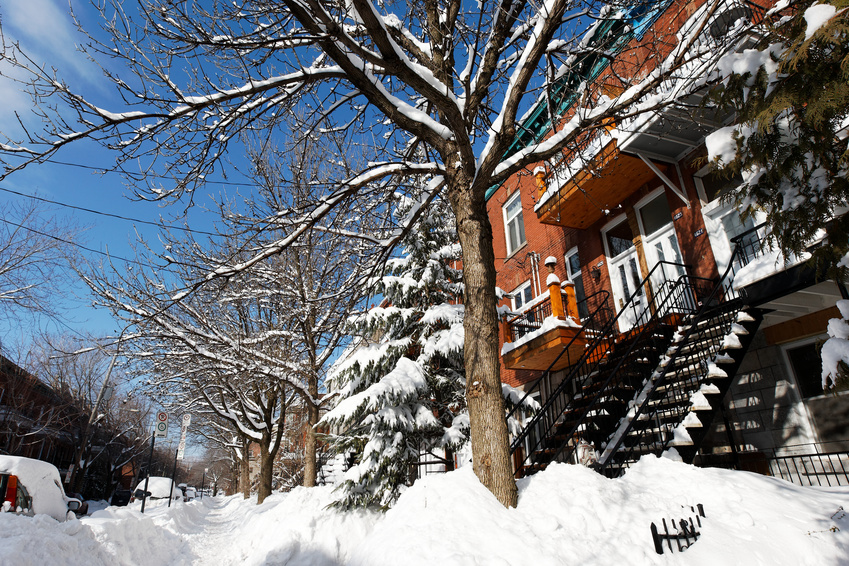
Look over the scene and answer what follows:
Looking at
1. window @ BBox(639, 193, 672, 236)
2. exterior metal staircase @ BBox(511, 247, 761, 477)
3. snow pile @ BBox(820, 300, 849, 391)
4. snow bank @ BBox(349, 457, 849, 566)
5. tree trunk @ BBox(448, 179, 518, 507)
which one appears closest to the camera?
snow pile @ BBox(820, 300, 849, 391)

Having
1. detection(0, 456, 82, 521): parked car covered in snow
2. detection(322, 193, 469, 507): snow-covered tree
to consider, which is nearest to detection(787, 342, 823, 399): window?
detection(322, 193, 469, 507): snow-covered tree

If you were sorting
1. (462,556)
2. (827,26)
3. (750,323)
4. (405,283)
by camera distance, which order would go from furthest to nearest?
(405,283) < (750,323) < (462,556) < (827,26)

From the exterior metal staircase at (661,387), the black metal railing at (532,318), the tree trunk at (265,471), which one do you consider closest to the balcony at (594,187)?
the black metal railing at (532,318)

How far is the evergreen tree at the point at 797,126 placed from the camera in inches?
131

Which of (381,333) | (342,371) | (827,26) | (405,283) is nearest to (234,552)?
(342,371)

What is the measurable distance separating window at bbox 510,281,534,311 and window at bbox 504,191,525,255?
5.71ft

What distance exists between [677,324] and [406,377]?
6055 mm

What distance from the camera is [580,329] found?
33.2 ft

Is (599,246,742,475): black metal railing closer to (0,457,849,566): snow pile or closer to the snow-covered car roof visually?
(0,457,849,566): snow pile

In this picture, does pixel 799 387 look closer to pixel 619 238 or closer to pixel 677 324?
pixel 677 324

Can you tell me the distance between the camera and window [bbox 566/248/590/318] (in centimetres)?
1339

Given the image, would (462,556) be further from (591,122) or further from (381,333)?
(381,333)

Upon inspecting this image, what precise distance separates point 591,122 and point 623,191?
6.98 meters

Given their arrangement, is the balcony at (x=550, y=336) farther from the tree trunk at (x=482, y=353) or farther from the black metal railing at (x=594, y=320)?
the tree trunk at (x=482, y=353)
